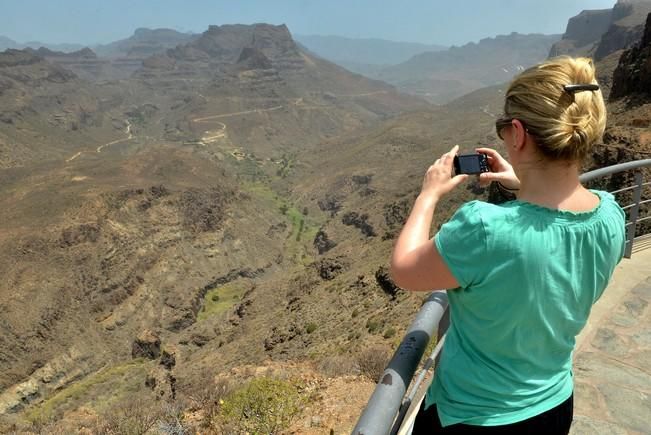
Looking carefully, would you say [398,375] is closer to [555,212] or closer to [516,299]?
[516,299]

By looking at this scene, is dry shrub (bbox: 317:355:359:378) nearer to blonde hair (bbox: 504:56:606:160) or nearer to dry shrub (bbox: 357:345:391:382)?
dry shrub (bbox: 357:345:391:382)

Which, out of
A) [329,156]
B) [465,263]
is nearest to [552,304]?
[465,263]

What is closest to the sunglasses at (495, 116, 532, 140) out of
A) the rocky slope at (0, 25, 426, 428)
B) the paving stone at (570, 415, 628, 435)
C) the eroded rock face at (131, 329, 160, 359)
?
the paving stone at (570, 415, 628, 435)

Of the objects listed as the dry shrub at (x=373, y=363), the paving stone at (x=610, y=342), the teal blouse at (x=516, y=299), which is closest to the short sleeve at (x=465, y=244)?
the teal blouse at (x=516, y=299)

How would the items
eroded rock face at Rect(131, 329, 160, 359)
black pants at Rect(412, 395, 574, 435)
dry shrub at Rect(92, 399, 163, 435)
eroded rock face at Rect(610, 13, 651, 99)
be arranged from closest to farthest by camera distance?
black pants at Rect(412, 395, 574, 435)
dry shrub at Rect(92, 399, 163, 435)
eroded rock face at Rect(610, 13, 651, 99)
eroded rock face at Rect(131, 329, 160, 359)

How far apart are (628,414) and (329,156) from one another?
393ft

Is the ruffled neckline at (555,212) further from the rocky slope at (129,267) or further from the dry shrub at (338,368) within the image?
the rocky slope at (129,267)

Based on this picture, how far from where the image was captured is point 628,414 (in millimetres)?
3891

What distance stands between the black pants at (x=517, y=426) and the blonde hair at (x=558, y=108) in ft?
3.53

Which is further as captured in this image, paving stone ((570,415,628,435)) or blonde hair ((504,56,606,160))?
paving stone ((570,415,628,435))

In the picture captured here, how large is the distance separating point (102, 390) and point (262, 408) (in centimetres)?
2506

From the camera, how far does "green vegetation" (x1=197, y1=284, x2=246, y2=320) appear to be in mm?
50250

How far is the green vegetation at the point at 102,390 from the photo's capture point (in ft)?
88.7

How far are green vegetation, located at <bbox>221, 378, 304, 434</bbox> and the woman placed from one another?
6.03 m
